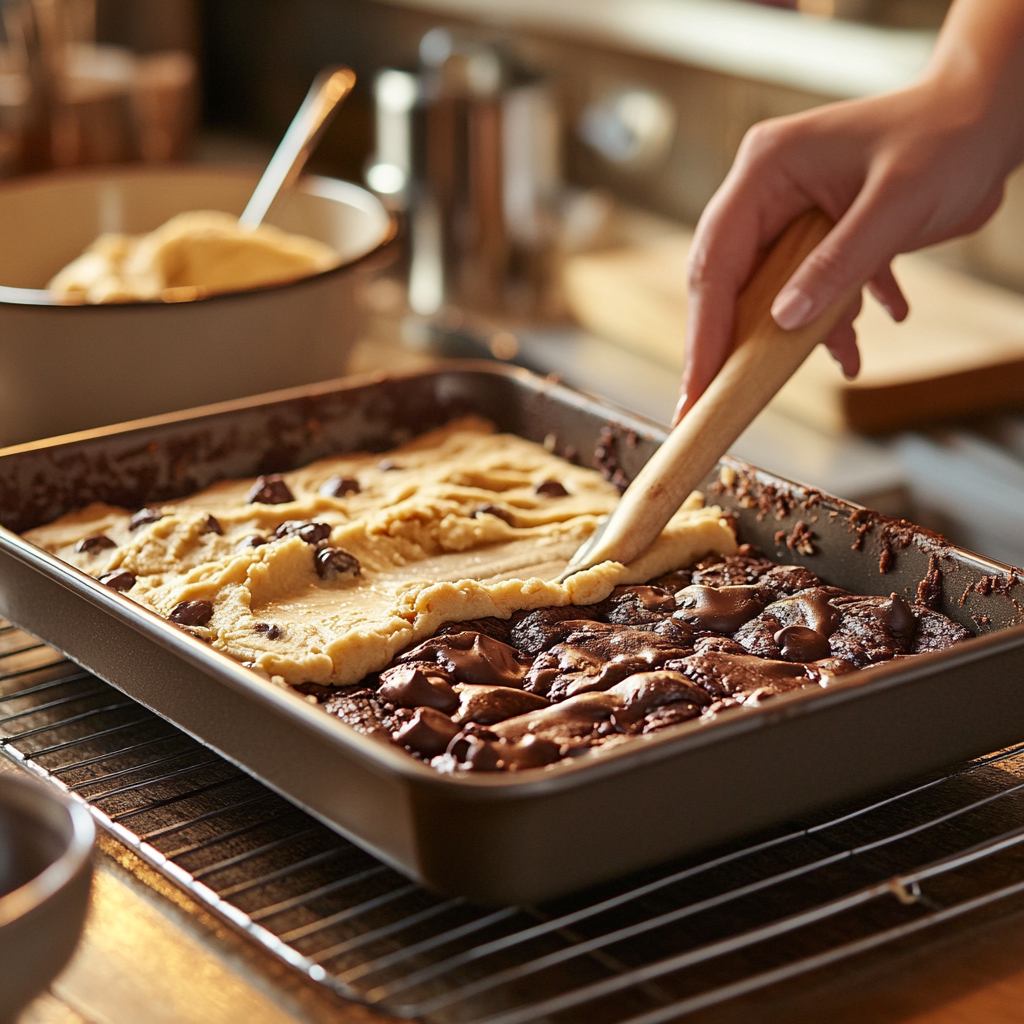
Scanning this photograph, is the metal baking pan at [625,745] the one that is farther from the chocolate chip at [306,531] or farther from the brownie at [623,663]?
the chocolate chip at [306,531]

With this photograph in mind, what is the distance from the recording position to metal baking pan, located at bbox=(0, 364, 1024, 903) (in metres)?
0.75

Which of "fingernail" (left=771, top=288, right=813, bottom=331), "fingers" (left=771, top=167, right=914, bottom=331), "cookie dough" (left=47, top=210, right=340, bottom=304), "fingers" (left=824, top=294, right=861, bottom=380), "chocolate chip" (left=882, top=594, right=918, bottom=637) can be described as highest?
"fingers" (left=771, top=167, right=914, bottom=331)

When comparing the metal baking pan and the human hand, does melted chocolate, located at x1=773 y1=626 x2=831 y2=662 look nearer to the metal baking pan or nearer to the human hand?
the metal baking pan

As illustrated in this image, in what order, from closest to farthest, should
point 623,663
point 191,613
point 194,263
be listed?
point 623,663, point 191,613, point 194,263

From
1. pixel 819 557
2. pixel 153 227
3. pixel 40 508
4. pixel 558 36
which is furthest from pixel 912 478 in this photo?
pixel 558 36

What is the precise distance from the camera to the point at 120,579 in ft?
3.80

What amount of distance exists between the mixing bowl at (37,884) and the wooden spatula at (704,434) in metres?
0.51

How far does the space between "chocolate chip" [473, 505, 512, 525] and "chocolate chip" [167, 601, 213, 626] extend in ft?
0.96

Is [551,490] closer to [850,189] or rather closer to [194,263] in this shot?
[850,189]

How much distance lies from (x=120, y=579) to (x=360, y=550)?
0.20m

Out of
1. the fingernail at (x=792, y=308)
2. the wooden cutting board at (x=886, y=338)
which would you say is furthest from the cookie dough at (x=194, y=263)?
the fingernail at (x=792, y=308)

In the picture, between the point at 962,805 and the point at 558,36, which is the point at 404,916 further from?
the point at 558,36

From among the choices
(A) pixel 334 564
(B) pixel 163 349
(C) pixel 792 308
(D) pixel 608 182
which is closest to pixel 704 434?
(C) pixel 792 308

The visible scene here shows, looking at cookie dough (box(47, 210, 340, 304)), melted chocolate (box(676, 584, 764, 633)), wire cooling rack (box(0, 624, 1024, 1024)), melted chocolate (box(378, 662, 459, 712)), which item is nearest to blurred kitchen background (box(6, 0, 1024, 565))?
cookie dough (box(47, 210, 340, 304))
